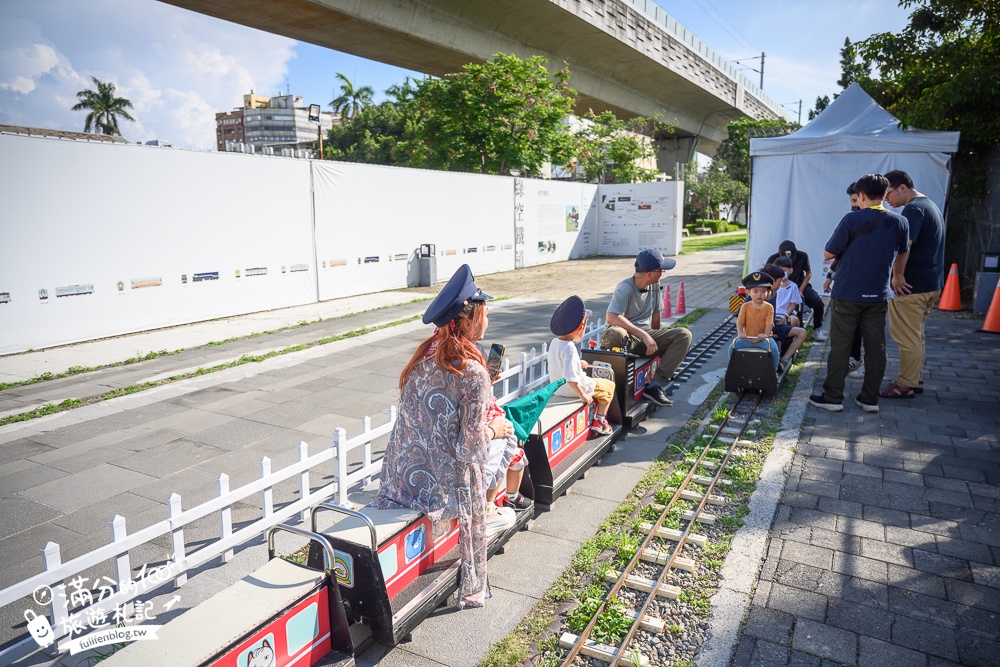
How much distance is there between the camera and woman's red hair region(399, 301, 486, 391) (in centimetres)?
328

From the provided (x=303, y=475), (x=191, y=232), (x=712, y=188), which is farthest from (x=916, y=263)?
(x=712, y=188)

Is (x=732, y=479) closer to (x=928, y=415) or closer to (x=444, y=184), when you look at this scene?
(x=928, y=415)

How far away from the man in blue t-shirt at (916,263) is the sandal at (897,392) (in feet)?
1.61

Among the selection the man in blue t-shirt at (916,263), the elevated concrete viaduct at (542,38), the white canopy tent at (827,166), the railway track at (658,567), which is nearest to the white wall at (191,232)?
the elevated concrete viaduct at (542,38)

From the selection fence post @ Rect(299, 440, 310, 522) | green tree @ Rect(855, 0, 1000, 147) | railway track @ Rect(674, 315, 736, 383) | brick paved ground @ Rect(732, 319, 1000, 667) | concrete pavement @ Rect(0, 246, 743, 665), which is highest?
green tree @ Rect(855, 0, 1000, 147)

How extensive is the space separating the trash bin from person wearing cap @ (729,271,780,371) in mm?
12476

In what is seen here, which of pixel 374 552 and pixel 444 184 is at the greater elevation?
pixel 444 184

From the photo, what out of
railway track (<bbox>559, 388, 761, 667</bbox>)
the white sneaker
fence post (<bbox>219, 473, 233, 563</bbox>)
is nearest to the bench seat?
fence post (<bbox>219, 473, 233, 563</bbox>)

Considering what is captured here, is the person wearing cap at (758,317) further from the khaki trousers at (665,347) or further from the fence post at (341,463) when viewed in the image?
the fence post at (341,463)

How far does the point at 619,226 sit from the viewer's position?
2820 cm

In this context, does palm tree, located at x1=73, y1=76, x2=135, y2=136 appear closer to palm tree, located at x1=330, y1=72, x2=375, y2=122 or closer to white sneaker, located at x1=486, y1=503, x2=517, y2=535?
palm tree, located at x1=330, y1=72, x2=375, y2=122

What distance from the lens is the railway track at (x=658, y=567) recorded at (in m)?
3.29

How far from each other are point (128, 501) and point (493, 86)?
25591 mm

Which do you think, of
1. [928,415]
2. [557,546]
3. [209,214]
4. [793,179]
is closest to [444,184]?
[209,214]
